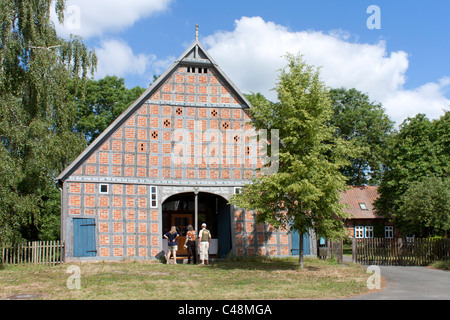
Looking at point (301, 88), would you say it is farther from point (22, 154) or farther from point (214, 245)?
point (22, 154)

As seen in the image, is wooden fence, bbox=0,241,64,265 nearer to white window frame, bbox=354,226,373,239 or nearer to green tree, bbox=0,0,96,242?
green tree, bbox=0,0,96,242

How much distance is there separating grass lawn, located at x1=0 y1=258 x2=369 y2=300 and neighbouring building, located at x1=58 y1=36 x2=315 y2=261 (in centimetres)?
186

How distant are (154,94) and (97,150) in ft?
12.6

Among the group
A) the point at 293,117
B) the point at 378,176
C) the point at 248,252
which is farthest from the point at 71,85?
the point at 378,176

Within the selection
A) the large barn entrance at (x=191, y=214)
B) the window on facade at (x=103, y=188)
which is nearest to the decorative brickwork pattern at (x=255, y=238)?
the large barn entrance at (x=191, y=214)

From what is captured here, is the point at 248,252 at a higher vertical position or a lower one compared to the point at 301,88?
lower

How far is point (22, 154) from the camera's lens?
2242 centimetres

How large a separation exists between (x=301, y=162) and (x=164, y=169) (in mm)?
7666

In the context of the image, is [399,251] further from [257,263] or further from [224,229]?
[224,229]

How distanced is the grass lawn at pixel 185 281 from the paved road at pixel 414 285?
0.76 metres

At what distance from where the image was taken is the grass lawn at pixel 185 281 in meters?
12.1

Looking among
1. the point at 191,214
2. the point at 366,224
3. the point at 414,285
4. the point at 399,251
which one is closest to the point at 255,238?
the point at 191,214

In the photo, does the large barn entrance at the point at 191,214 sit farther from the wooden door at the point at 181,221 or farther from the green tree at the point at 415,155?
the green tree at the point at 415,155

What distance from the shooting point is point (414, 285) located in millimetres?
14664
